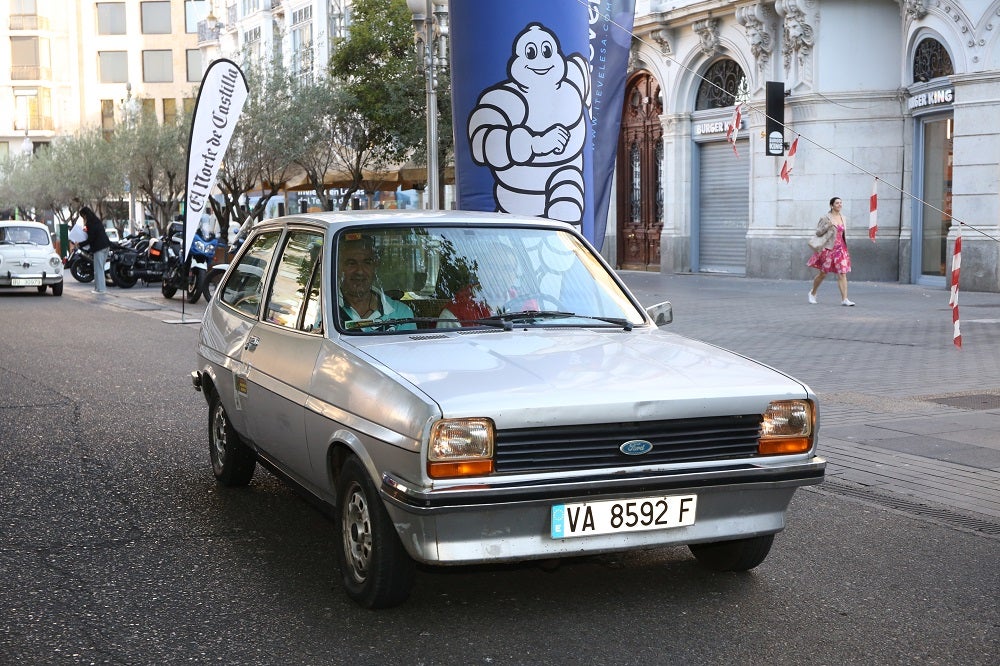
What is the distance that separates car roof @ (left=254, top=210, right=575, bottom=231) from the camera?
5.68 metres

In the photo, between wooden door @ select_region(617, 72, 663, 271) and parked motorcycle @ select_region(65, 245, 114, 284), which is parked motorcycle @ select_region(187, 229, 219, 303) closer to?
parked motorcycle @ select_region(65, 245, 114, 284)

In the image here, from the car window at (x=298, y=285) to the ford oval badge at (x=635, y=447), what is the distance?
1.49 m

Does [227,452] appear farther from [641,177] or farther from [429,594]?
[641,177]

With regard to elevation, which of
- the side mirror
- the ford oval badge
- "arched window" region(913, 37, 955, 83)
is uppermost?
"arched window" region(913, 37, 955, 83)

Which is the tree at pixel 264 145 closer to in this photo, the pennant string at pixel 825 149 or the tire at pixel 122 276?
the tire at pixel 122 276

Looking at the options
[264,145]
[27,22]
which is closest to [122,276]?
[264,145]

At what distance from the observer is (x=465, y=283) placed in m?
5.50

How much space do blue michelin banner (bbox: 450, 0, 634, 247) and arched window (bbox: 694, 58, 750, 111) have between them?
1712 cm

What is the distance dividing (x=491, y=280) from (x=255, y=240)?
5.66 feet

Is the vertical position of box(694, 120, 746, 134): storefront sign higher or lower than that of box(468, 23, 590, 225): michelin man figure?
higher

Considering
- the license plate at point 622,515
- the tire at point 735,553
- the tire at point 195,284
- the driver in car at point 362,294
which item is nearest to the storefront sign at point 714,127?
the tire at point 195,284

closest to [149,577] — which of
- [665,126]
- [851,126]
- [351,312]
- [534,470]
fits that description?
[351,312]

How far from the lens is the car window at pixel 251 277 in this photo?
6.29 m

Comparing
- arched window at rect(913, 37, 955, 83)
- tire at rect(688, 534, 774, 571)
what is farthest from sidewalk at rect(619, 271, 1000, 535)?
arched window at rect(913, 37, 955, 83)
